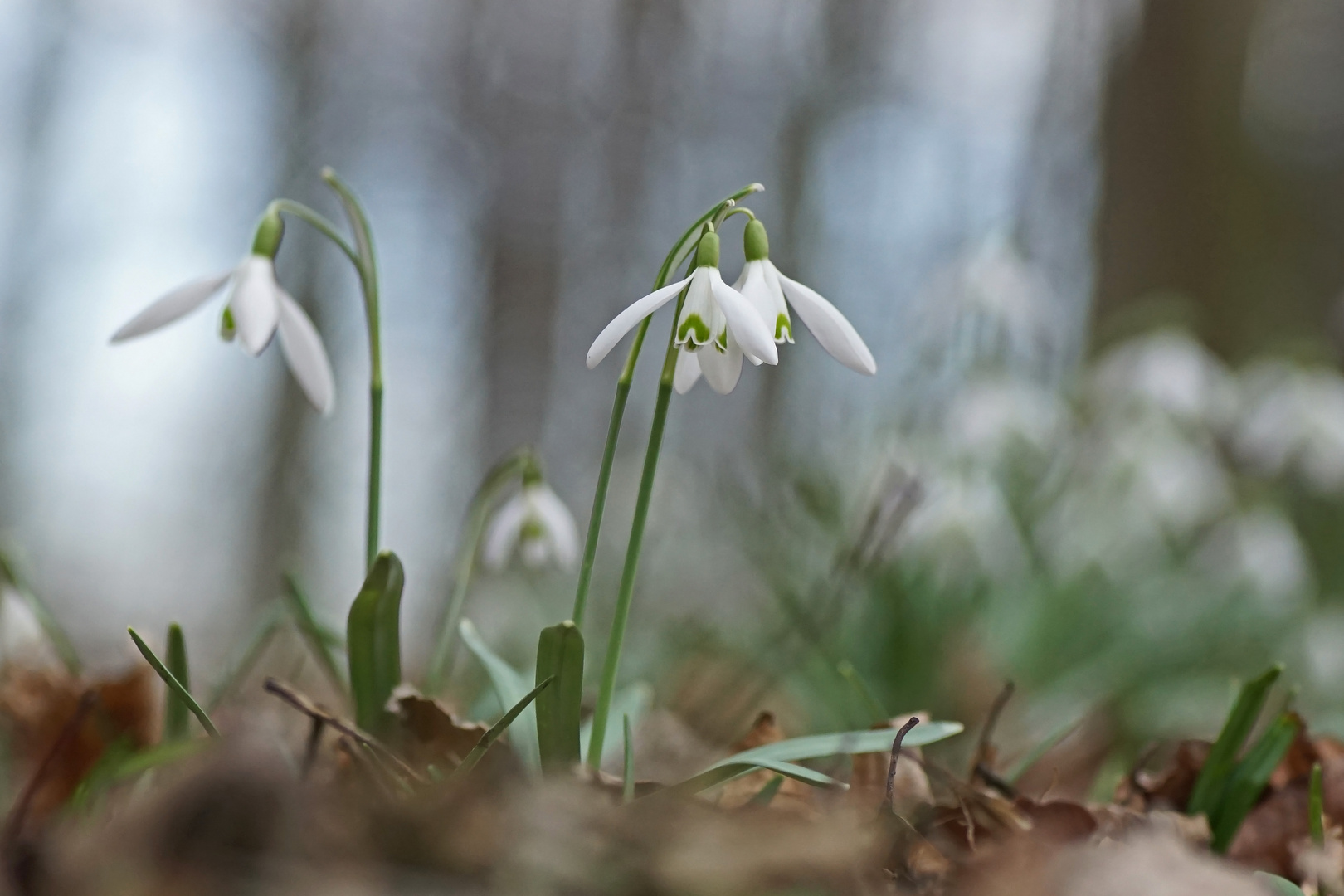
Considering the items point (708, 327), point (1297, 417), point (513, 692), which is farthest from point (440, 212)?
point (708, 327)

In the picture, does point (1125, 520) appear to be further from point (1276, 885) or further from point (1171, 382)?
point (1276, 885)

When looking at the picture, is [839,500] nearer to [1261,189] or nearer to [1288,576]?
[1288,576]

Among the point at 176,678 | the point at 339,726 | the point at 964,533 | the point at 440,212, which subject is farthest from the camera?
the point at 440,212

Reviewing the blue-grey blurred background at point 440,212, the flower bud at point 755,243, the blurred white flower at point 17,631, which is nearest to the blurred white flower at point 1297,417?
the blue-grey blurred background at point 440,212

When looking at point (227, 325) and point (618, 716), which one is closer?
point (227, 325)

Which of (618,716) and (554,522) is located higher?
(554,522)

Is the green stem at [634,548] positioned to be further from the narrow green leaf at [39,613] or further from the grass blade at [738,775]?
the narrow green leaf at [39,613]

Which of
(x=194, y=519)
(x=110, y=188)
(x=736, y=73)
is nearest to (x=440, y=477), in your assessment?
(x=194, y=519)
